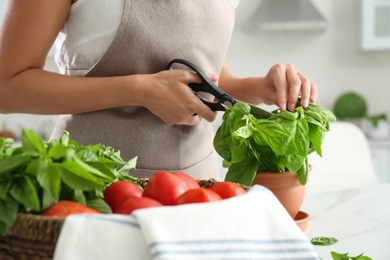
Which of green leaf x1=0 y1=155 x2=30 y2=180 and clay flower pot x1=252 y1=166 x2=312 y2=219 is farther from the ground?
green leaf x1=0 y1=155 x2=30 y2=180

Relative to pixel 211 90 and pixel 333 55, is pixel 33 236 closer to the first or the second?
pixel 211 90

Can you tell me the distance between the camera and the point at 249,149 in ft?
3.80

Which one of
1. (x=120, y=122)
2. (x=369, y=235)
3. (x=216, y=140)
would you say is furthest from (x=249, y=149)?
(x=120, y=122)

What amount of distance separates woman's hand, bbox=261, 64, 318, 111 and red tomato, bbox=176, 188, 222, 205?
52cm

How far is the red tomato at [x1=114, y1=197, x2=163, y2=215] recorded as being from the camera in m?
0.78

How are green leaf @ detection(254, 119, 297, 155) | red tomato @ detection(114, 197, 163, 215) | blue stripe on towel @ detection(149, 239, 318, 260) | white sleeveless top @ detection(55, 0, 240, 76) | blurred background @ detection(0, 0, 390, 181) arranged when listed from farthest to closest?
blurred background @ detection(0, 0, 390, 181) < white sleeveless top @ detection(55, 0, 240, 76) < green leaf @ detection(254, 119, 297, 155) < red tomato @ detection(114, 197, 163, 215) < blue stripe on towel @ detection(149, 239, 318, 260)

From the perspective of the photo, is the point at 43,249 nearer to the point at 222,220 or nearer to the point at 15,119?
the point at 222,220

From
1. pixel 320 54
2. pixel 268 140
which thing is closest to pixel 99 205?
pixel 268 140

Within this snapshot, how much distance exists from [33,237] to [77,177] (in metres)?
0.09

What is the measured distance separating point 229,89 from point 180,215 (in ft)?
3.44

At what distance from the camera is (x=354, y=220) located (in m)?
1.36

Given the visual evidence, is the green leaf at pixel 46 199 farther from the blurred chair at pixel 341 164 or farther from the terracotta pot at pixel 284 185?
the blurred chair at pixel 341 164

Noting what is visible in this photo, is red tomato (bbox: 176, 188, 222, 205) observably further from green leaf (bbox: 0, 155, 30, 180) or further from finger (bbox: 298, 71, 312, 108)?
finger (bbox: 298, 71, 312, 108)

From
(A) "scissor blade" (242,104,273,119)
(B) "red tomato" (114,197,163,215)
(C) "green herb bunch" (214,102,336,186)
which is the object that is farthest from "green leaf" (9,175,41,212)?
(A) "scissor blade" (242,104,273,119)
